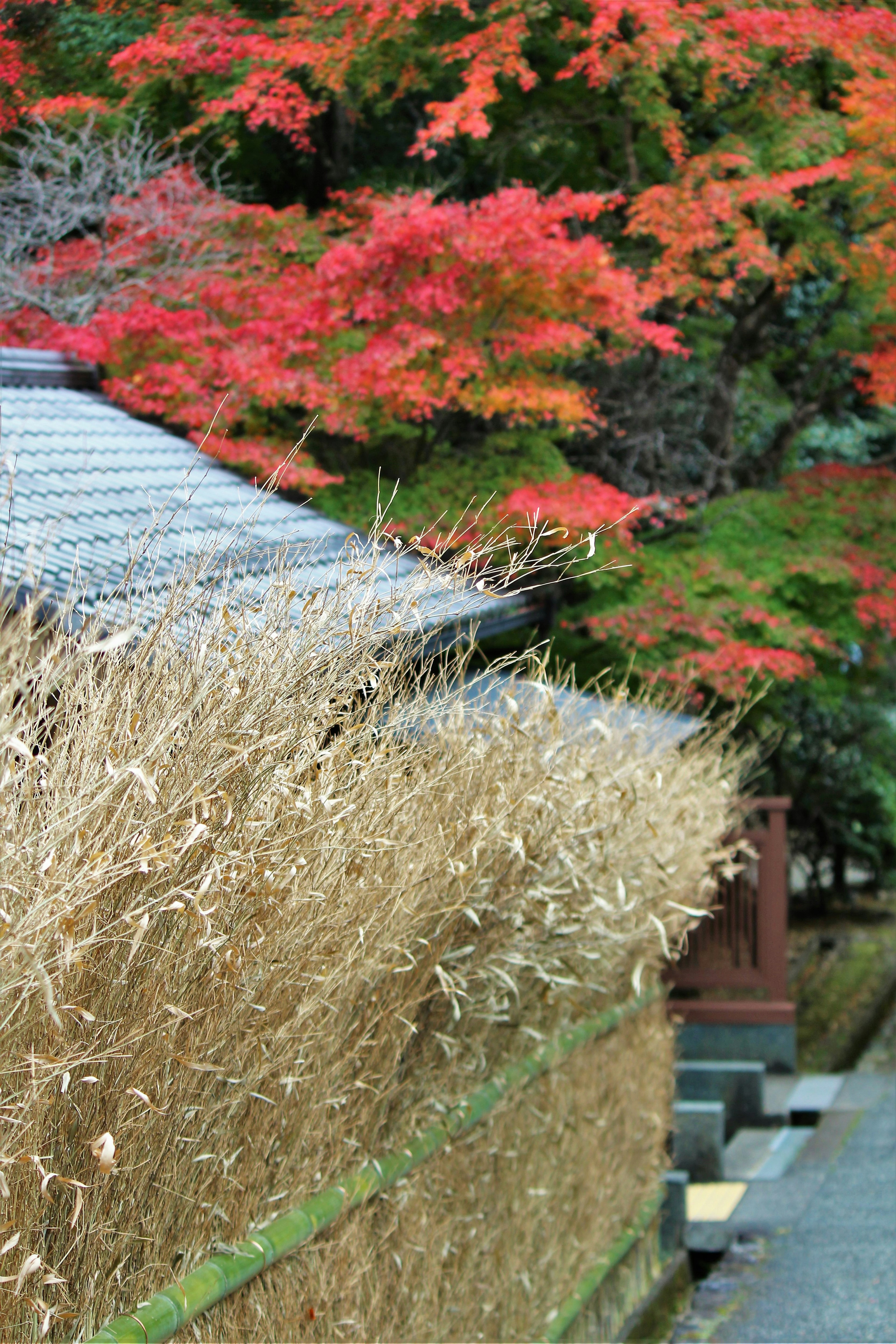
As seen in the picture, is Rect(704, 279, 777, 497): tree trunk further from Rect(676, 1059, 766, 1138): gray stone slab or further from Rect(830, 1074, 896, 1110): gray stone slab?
Rect(676, 1059, 766, 1138): gray stone slab

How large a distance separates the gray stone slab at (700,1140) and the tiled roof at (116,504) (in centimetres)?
297

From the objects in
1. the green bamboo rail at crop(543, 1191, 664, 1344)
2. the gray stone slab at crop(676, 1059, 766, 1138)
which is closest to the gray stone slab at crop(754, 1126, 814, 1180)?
the gray stone slab at crop(676, 1059, 766, 1138)

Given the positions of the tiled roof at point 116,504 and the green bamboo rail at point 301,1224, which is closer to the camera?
the green bamboo rail at point 301,1224

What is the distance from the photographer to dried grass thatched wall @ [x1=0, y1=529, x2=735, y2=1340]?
2094mm

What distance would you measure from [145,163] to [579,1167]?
8801 mm

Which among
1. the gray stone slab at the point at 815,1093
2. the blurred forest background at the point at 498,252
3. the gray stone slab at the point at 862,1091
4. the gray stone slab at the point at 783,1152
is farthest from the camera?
the gray stone slab at the point at 862,1091

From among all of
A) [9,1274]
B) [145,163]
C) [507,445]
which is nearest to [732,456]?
[507,445]

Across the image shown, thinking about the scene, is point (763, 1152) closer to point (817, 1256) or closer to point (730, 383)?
point (817, 1256)

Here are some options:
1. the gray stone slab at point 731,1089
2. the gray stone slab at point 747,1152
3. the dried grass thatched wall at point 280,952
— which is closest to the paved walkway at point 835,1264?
the gray stone slab at point 747,1152

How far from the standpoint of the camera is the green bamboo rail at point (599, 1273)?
4371 mm

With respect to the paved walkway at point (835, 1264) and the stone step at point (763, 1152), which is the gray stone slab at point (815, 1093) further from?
the paved walkway at point (835, 1264)

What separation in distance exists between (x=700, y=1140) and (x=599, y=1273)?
2.68 m

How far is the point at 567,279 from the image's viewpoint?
8.84 m

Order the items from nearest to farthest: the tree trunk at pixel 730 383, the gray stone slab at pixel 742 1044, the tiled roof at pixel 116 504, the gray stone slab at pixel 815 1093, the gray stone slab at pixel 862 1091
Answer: the tiled roof at pixel 116 504 → the gray stone slab at pixel 815 1093 → the gray stone slab at pixel 862 1091 → the gray stone slab at pixel 742 1044 → the tree trunk at pixel 730 383
